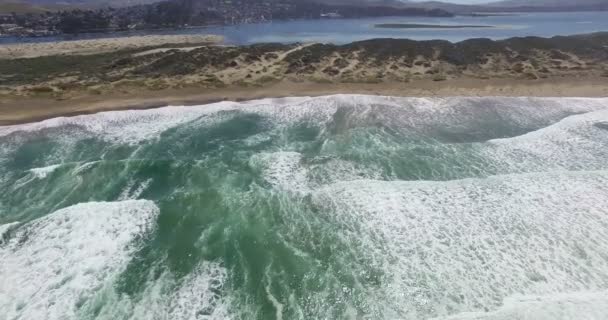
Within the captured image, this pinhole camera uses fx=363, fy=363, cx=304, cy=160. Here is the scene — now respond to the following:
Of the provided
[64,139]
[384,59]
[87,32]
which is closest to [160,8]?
[87,32]

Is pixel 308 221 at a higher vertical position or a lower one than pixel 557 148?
lower

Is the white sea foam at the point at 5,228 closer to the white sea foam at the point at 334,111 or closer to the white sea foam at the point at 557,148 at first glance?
the white sea foam at the point at 334,111

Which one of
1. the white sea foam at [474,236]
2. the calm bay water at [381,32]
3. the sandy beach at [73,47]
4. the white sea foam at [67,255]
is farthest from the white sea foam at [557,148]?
the sandy beach at [73,47]

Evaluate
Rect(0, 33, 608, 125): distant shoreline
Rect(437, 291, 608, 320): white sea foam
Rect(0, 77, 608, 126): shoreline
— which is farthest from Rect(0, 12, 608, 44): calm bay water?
Rect(437, 291, 608, 320): white sea foam

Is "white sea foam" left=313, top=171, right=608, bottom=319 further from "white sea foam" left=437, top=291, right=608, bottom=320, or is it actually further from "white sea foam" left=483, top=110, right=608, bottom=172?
"white sea foam" left=483, top=110, right=608, bottom=172

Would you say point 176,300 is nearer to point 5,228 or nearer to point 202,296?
point 202,296

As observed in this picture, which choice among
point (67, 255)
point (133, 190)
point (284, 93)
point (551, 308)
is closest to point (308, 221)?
point (551, 308)

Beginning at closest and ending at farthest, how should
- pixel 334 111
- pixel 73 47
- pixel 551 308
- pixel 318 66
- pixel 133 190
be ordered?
pixel 551 308 → pixel 133 190 → pixel 334 111 → pixel 318 66 → pixel 73 47
